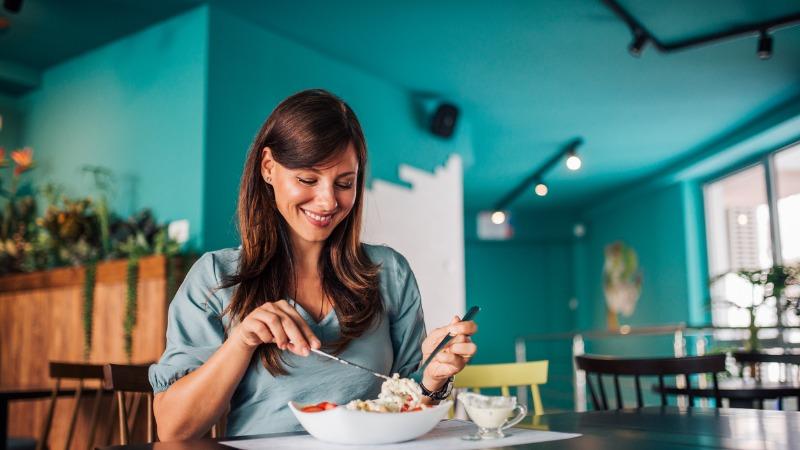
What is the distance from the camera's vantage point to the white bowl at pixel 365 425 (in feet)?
3.41

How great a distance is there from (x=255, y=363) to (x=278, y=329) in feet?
0.84

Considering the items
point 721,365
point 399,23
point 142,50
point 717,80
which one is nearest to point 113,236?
point 142,50

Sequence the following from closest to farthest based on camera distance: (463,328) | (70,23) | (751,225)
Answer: (463,328), (70,23), (751,225)

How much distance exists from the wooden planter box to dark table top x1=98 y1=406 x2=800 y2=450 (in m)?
2.54

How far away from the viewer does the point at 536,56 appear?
16.0 feet

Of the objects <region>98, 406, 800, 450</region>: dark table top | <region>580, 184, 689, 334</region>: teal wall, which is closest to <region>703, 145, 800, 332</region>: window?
<region>580, 184, 689, 334</region>: teal wall

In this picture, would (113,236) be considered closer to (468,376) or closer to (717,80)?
(468,376)

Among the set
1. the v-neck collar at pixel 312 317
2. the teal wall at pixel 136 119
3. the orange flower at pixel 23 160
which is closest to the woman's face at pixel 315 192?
the v-neck collar at pixel 312 317

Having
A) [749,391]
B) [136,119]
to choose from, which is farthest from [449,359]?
[136,119]

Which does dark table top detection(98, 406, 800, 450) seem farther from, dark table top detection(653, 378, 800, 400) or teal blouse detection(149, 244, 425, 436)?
dark table top detection(653, 378, 800, 400)

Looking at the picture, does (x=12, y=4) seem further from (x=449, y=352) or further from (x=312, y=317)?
(x=449, y=352)

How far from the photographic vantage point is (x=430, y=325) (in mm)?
5207

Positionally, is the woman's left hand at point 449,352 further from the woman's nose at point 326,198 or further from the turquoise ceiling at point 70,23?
the turquoise ceiling at point 70,23

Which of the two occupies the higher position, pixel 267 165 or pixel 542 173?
pixel 542 173
